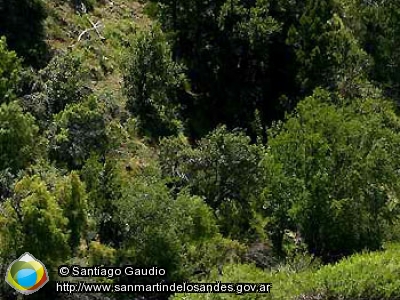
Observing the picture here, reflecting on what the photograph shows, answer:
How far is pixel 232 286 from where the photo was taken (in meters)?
31.7

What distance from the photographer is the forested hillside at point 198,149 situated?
115ft

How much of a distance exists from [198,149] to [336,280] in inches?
546

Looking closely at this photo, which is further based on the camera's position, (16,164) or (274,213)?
(274,213)

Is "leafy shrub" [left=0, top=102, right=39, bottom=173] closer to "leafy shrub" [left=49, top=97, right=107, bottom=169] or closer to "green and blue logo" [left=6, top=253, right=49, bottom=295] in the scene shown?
"leafy shrub" [left=49, top=97, right=107, bottom=169]

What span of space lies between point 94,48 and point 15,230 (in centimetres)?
2584

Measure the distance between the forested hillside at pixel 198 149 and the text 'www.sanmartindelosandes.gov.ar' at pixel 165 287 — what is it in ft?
1.04

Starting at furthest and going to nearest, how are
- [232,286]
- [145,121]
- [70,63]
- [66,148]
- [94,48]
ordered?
[94,48] < [145,121] < [70,63] < [66,148] < [232,286]

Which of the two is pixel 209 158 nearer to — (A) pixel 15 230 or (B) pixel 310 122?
(B) pixel 310 122

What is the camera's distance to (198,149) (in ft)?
147

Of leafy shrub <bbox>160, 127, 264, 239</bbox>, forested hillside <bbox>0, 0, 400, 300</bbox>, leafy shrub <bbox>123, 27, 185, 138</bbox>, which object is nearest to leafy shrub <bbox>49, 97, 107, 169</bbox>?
forested hillside <bbox>0, 0, 400, 300</bbox>

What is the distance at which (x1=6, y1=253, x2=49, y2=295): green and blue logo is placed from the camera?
3159 centimetres

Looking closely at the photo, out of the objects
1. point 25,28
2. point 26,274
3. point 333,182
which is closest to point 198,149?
point 333,182

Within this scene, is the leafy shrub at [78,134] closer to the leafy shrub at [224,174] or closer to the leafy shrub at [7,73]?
the leafy shrub at [7,73]

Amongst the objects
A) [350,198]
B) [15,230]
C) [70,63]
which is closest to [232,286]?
[15,230]
